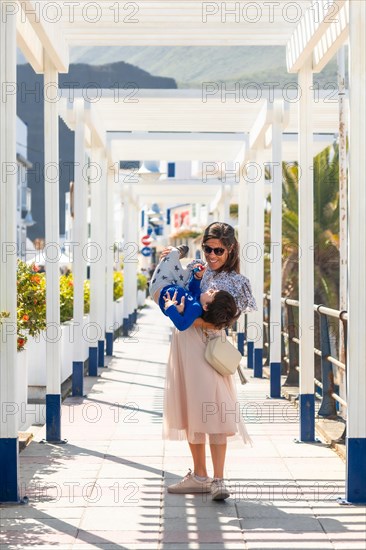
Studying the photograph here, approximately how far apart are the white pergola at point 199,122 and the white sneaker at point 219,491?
714 millimetres

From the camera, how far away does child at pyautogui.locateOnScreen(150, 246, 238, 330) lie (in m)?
6.09

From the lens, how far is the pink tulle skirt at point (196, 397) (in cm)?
616

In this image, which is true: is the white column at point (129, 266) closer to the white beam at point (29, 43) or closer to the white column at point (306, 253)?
the white beam at point (29, 43)

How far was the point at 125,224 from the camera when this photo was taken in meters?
24.2

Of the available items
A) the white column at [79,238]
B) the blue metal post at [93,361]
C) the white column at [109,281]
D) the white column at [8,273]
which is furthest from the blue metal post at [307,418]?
the white column at [109,281]

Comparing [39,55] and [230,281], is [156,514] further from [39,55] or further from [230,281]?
[39,55]

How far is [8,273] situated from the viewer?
6.09 m

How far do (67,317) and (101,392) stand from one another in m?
2.48

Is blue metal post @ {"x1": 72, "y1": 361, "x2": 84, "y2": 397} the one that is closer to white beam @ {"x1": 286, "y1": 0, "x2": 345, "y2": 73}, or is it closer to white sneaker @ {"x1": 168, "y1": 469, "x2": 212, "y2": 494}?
white beam @ {"x1": 286, "y1": 0, "x2": 345, "y2": 73}

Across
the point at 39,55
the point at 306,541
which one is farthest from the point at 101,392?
the point at 306,541

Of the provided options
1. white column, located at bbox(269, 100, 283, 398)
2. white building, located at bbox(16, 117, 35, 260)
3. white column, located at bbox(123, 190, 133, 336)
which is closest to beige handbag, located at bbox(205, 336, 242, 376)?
white column, located at bbox(269, 100, 283, 398)

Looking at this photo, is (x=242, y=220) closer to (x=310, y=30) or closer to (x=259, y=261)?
(x=259, y=261)

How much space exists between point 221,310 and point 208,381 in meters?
0.45

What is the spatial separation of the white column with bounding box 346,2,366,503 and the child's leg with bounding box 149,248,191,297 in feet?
3.41
